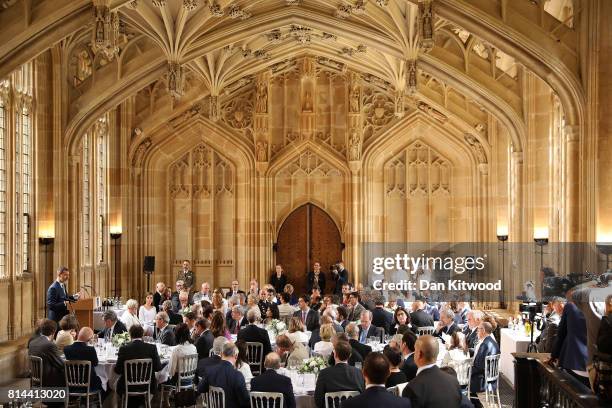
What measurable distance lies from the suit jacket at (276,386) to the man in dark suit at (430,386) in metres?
1.85

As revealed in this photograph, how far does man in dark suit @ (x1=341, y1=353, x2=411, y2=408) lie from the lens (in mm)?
5719

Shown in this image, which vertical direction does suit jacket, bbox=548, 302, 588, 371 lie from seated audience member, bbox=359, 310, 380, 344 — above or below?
above

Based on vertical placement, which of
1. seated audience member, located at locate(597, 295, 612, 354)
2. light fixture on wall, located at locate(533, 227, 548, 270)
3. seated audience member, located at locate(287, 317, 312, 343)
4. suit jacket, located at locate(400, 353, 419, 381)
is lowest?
suit jacket, located at locate(400, 353, 419, 381)

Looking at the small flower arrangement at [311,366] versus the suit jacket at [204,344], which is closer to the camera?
the small flower arrangement at [311,366]

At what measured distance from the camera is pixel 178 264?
894 inches

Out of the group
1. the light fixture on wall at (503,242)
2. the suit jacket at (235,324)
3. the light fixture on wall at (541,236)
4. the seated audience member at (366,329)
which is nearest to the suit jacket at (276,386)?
the seated audience member at (366,329)

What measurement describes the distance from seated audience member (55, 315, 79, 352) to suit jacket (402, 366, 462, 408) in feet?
18.0

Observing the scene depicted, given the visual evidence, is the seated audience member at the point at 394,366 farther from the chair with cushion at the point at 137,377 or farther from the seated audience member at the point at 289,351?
the chair with cushion at the point at 137,377

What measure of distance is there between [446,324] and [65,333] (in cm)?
534

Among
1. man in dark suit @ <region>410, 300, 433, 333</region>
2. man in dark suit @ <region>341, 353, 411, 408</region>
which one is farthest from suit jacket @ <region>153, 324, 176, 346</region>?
man in dark suit @ <region>341, 353, 411, 408</region>

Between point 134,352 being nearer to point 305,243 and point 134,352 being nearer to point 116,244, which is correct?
point 116,244

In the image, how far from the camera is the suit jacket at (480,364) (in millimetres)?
10312

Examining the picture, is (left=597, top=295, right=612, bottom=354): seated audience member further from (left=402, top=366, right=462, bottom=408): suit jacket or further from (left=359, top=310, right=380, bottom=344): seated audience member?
(left=359, top=310, right=380, bottom=344): seated audience member

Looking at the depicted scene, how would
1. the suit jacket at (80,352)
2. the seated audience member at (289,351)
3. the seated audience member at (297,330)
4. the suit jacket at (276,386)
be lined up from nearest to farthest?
the suit jacket at (276,386)
the seated audience member at (289,351)
the suit jacket at (80,352)
the seated audience member at (297,330)
